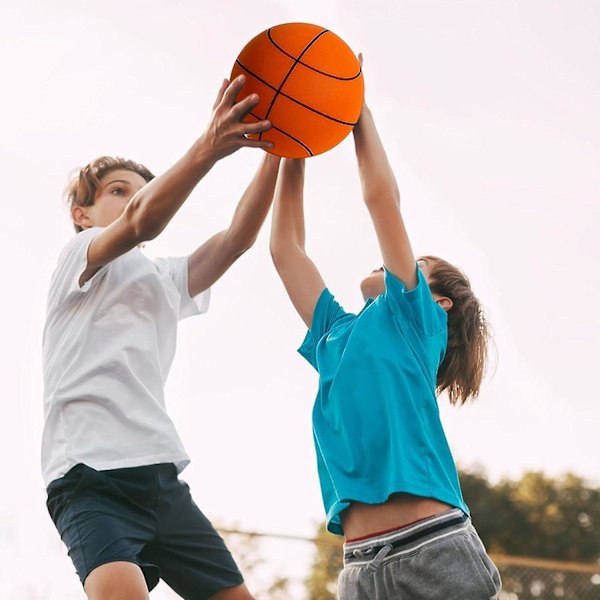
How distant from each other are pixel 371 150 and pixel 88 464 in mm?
1378

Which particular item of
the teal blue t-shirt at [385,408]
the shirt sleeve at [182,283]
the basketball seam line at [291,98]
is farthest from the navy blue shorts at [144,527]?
the basketball seam line at [291,98]

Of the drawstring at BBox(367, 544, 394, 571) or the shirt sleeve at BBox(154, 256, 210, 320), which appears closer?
the drawstring at BBox(367, 544, 394, 571)

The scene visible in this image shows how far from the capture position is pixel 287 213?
3387mm

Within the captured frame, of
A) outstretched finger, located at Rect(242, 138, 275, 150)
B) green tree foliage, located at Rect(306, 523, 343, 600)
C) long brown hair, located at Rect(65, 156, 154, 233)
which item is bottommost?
green tree foliage, located at Rect(306, 523, 343, 600)

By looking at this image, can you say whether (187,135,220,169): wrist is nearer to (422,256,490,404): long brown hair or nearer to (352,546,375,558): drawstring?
(422,256,490,404): long brown hair

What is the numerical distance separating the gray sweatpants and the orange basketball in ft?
4.07

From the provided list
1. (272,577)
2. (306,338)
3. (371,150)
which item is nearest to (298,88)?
(371,150)

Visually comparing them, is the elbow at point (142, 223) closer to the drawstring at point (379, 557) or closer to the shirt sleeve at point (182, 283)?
the shirt sleeve at point (182, 283)

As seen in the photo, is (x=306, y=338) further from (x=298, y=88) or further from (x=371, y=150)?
(x=298, y=88)

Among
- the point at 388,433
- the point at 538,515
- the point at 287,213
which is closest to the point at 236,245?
the point at 287,213

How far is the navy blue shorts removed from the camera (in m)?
2.79

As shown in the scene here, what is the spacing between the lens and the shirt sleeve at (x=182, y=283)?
3.55 m

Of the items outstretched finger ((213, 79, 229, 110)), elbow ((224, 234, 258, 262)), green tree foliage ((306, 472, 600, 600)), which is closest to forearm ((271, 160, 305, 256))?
elbow ((224, 234, 258, 262))

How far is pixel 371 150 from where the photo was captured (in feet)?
9.91
